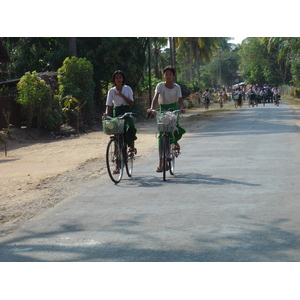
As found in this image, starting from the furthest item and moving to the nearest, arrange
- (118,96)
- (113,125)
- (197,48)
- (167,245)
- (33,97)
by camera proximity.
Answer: (197,48), (33,97), (118,96), (113,125), (167,245)

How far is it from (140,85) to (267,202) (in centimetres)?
3099

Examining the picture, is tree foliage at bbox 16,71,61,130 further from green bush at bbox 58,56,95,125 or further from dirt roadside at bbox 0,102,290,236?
green bush at bbox 58,56,95,125

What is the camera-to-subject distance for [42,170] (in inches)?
488

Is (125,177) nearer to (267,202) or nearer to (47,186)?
(47,186)

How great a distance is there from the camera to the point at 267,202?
302 inches

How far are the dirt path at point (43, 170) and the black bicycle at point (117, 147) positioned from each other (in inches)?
23.3

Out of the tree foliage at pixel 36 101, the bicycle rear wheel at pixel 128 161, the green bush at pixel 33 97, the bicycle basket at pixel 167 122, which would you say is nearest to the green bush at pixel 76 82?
the tree foliage at pixel 36 101

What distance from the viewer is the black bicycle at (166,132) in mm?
9734

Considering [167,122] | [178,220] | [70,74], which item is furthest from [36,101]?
[178,220]

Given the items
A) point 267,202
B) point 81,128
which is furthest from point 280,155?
point 81,128

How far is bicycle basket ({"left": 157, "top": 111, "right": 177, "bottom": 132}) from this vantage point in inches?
383

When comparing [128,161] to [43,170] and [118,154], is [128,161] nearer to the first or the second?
[118,154]

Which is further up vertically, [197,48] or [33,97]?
[197,48]

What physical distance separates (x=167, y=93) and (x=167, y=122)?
2.22ft
